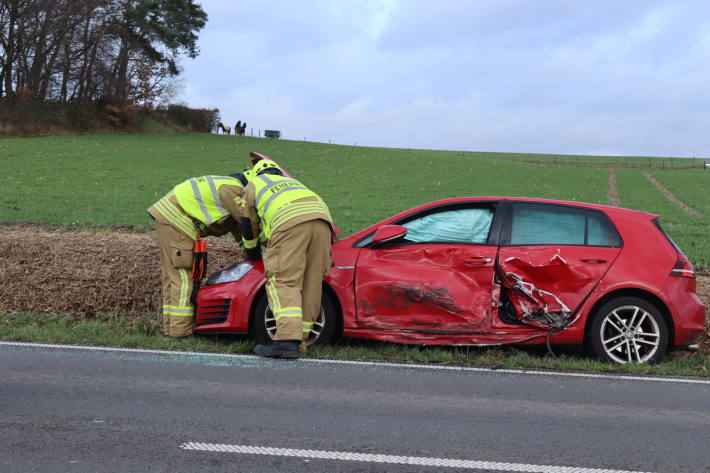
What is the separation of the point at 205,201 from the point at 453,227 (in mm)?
2528

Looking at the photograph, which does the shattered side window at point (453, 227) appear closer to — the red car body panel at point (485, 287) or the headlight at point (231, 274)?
the red car body panel at point (485, 287)

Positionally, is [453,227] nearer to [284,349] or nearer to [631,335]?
[631,335]

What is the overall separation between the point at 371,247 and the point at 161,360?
222 centimetres

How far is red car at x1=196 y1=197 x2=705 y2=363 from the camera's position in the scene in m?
6.70

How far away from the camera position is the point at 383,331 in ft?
22.8

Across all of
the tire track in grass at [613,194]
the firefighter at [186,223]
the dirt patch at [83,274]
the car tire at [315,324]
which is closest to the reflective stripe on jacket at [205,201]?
the firefighter at [186,223]

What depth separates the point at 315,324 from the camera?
277 inches

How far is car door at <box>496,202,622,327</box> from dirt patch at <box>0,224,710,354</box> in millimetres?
2140

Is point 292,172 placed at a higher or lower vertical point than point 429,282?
higher

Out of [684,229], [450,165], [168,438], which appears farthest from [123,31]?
[168,438]

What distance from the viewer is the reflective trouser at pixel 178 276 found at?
7473 mm

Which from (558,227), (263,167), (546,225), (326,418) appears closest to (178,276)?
(263,167)

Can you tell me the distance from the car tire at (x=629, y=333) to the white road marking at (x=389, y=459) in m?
2.79

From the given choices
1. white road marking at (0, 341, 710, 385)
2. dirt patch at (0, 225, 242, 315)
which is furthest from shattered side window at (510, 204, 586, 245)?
dirt patch at (0, 225, 242, 315)
